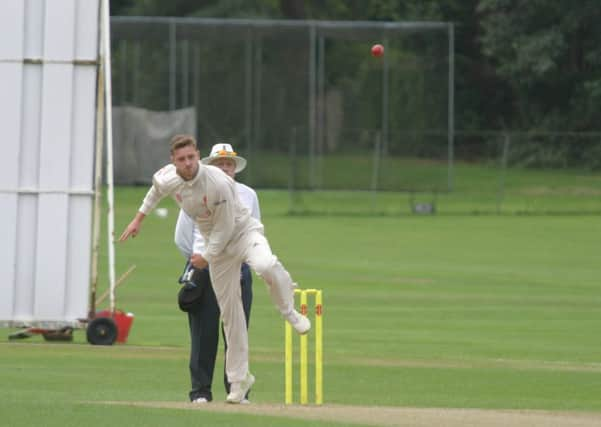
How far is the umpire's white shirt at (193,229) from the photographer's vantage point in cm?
1143

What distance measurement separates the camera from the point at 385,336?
1839cm

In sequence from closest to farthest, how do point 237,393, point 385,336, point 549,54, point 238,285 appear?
point 238,285 < point 237,393 < point 385,336 < point 549,54

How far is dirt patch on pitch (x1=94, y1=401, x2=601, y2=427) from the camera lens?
10039mm

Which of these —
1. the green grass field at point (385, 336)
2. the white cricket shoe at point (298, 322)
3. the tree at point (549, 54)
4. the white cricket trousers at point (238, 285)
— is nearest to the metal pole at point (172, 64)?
the tree at point (549, 54)

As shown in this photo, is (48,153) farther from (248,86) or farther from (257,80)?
(257,80)

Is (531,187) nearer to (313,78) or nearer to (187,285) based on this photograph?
(313,78)

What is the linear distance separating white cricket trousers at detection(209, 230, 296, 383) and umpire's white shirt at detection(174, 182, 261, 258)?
550 millimetres

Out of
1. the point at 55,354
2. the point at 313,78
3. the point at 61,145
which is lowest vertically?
the point at 55,354

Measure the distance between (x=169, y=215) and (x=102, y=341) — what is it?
26106 mm

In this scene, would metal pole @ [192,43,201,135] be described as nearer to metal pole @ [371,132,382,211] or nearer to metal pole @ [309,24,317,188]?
metal pole @ [309,24,317,188]

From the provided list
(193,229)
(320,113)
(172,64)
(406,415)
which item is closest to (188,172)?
(193,229)

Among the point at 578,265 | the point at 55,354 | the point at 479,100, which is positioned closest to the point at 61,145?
the point at 55,354

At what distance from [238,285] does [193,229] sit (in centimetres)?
85

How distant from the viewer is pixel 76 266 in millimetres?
16984
